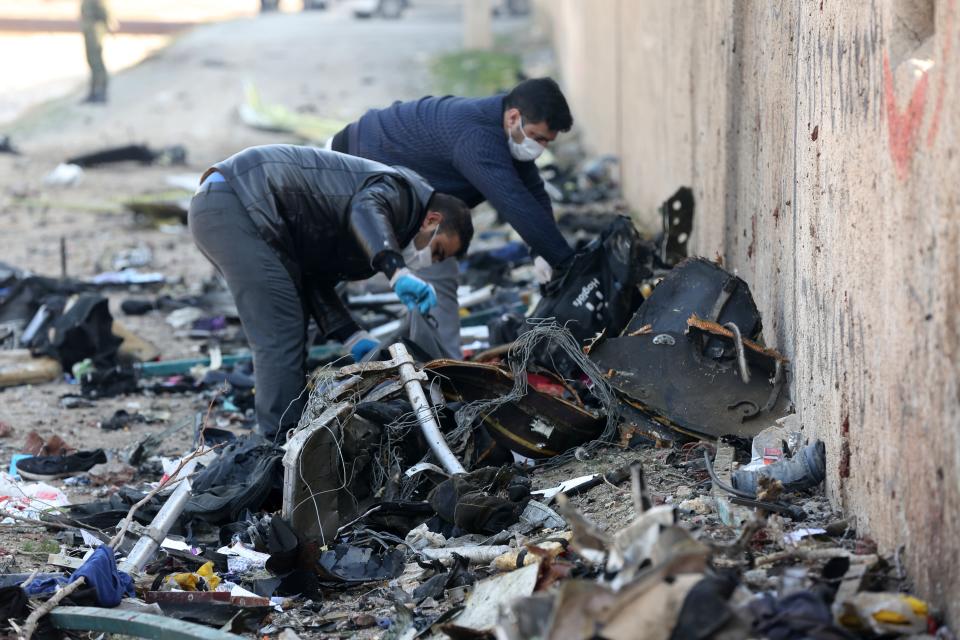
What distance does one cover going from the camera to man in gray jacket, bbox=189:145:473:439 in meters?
5.14

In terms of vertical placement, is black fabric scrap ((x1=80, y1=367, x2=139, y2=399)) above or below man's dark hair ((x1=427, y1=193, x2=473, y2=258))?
below

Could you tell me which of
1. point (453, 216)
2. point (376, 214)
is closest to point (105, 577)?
point (376, 214)

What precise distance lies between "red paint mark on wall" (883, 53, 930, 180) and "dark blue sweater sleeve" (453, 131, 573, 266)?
112 inches

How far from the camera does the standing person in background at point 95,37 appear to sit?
56.0 feet

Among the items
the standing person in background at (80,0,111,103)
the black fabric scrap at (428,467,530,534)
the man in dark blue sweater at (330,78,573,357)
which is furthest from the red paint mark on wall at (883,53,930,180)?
the standing person in background at (80,0,111,103)

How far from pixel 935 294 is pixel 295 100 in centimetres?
1667

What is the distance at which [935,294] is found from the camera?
2.52m

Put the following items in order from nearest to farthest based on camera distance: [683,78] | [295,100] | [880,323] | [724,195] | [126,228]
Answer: [880,323]
[724,195]
[683,78]
[126,228]
[295,100]

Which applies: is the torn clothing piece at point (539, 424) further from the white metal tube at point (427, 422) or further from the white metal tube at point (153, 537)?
the white metal tube at point (153, 537)

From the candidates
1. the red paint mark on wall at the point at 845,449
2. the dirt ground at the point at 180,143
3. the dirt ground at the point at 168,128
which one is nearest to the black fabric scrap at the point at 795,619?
the dirt ground at the point at 180,143

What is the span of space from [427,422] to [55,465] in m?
1.85

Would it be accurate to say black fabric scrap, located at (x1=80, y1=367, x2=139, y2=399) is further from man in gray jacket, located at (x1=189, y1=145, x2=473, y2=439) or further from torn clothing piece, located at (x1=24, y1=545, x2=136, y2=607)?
torn clothing piece, located at (x1=24, y1=545, x2=136, y2=607)

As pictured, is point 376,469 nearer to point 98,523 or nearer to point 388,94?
point 98,523

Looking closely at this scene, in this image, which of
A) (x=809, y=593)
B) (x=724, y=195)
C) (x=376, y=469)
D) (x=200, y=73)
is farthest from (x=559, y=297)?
(x=200, y=73)
